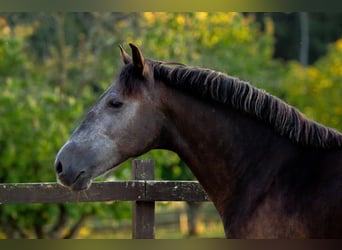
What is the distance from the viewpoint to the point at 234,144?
12.1ft

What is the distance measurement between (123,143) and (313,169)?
1.04 m

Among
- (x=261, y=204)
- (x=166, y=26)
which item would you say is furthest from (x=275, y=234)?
(x=166, y=26)

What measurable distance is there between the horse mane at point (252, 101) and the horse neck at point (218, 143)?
2.1 inches

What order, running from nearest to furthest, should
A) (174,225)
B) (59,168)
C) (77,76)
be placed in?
(59,168) → (77,76) → (174,225)

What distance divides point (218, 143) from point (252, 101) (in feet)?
0.97

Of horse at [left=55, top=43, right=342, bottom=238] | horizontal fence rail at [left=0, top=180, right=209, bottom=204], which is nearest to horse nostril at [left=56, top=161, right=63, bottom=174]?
horse at [left=55, top=43, right=342, bottom=238]

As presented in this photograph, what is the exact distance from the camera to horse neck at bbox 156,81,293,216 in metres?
3.62

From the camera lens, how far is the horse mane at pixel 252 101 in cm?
349

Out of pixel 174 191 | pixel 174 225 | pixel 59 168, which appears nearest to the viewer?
pixel 59 168

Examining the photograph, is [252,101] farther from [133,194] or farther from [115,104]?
[133,194]

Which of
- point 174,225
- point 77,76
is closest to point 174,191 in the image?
point 77,76

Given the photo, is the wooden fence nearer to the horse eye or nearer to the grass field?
the horse eye

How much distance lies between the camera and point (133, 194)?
500cm

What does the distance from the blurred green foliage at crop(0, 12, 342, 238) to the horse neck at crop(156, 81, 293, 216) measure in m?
7.48
